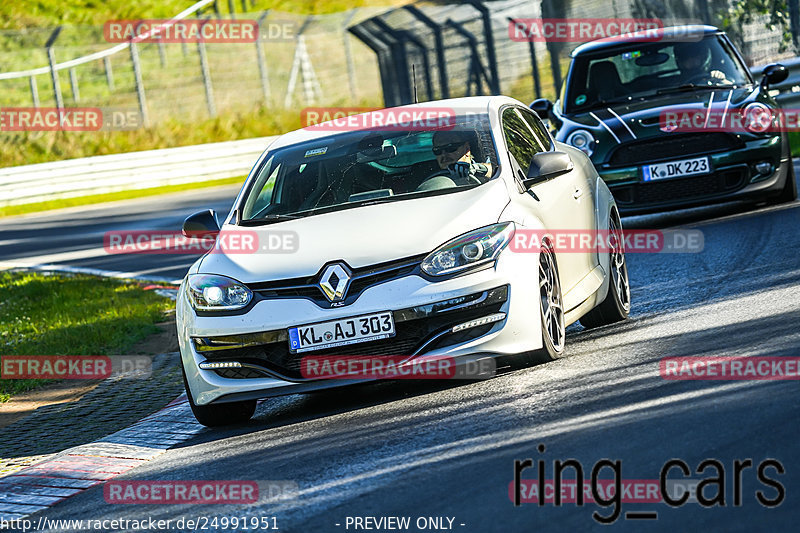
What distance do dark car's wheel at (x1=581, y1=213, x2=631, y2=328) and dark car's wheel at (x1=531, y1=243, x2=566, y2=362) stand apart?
1.09 meters

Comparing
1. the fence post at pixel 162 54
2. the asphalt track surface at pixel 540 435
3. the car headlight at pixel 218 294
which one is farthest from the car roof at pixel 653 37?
the fence post at pixel 162 54

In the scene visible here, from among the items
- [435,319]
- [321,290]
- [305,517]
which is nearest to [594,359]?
[435,319]

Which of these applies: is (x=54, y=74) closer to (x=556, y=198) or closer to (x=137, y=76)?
(x=137, y=76)

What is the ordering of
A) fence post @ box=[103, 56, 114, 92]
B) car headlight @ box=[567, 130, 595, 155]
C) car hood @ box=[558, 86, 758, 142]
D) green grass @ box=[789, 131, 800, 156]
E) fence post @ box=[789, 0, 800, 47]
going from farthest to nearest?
fence post @ box=[103, 56, 114, 92]
fence post @ box=[789, 0, 800, 47]
green grass @ box=[789, 131, 800, 156]
car headlight @ box=[567, 130, 595, 155]
car hood @ box=[558, 86, 758, 142]

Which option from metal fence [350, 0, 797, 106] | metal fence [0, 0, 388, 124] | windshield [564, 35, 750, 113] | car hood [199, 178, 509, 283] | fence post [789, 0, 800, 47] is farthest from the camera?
metal fence [0, 0, 388, 124]

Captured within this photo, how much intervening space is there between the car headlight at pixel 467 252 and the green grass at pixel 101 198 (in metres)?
24.2

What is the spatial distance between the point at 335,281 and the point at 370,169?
1.31 m

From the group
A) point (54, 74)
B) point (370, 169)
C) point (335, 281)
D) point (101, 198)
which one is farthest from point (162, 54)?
point (335, 281)

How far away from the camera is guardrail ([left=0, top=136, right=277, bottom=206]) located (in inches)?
1216

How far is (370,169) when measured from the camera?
7953 millimetres

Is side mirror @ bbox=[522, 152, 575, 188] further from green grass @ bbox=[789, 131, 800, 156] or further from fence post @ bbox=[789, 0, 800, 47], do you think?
fence post @ bbox=[789, 0, 800, 47]

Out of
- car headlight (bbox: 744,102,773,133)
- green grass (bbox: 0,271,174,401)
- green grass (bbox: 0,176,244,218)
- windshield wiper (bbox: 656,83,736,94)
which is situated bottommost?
green grass (bbox: 0,176,244,218)

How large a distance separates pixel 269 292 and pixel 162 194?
931 inches

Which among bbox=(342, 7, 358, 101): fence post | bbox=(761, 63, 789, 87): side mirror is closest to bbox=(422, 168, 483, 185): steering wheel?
bbox=(761, 63, 789, 87): side mirror
